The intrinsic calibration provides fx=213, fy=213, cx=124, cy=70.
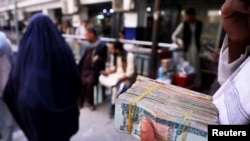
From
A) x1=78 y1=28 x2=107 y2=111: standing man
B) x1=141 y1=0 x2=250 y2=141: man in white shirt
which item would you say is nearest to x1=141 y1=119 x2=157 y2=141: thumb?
x1=141 y1=0 x2=250 y2=141: man in white shirt

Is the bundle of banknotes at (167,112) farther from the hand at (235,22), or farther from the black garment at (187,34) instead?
the black garment at (187,34)

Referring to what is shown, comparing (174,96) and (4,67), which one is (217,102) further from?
(4,67)

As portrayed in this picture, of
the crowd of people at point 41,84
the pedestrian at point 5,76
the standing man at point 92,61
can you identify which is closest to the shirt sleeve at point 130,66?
the standing man at point 92,61

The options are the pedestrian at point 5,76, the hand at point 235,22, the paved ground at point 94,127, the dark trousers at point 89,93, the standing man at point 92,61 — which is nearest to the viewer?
the hand at point 235,22

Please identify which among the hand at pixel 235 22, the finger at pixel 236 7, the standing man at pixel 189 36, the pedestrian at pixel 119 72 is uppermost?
the finger at pixel 236 7

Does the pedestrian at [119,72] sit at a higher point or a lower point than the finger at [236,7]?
lower

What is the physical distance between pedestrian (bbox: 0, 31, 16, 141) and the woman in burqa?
27cm

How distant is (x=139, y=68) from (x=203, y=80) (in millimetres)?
1358

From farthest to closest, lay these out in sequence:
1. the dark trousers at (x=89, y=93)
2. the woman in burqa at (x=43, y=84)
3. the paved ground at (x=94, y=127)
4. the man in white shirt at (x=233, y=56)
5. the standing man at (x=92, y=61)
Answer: the dark trousers at (x=89, y=93) → the standing man at (x=92, y=61) → the paved ground at (x=94, y=127) → the woman in burqa at (x=43, y=84) → the man in white shirt at (x=233, y=56)

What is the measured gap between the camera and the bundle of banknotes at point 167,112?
0.55 metres

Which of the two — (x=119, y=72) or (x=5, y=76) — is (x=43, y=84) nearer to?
(x=5, y=76)

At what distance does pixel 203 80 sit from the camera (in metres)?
4.25

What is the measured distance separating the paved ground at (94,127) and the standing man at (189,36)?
1.71 meters

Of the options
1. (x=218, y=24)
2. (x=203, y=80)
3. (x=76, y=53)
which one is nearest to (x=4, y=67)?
(x=76, y=53)
